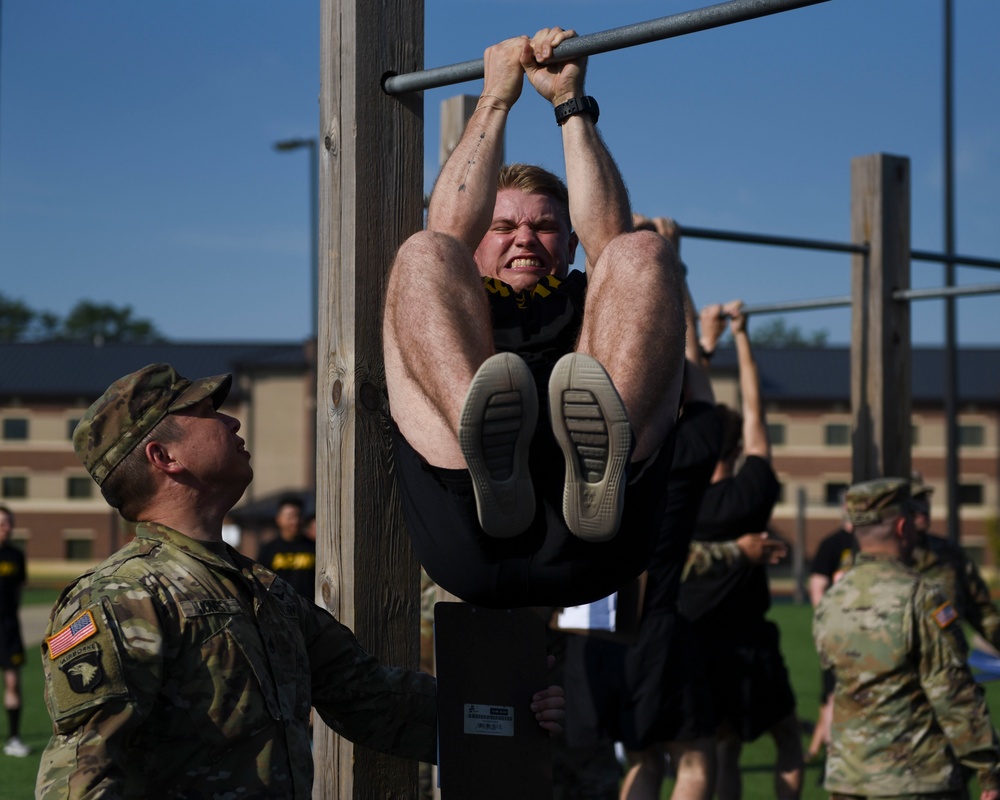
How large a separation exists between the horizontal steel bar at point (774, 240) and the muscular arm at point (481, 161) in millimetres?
2703

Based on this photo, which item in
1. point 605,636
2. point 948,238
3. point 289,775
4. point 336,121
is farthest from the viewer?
point 948,238

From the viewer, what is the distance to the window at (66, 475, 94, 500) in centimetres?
4722

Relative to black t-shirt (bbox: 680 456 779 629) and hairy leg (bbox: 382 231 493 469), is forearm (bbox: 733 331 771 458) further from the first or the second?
hairy leg (bbox: 382 231 493 469)

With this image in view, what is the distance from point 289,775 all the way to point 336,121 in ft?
5.47

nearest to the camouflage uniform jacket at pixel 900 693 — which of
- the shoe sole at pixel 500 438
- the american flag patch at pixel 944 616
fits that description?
the american flag patch at pixel 944 616

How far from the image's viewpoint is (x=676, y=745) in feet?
17.1

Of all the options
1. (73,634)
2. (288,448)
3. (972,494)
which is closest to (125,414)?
(73,634)

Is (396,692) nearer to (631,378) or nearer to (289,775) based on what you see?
(289,775)

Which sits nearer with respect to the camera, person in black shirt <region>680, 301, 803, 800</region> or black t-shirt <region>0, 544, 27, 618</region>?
person in black shirt <region>680, 301, 803, 800</region>

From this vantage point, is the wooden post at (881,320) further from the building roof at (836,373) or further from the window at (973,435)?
the window at (973,435)

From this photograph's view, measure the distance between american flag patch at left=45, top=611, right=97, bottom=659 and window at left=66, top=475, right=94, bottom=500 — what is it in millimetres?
47047

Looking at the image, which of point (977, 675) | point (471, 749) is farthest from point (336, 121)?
point (977, 675)

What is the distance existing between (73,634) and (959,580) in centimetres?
558

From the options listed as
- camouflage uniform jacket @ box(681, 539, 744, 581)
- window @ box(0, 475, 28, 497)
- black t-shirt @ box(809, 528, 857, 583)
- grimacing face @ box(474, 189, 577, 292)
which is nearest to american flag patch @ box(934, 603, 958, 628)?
camouflage uniform jacket @ box(681, 539, 744, 581)
